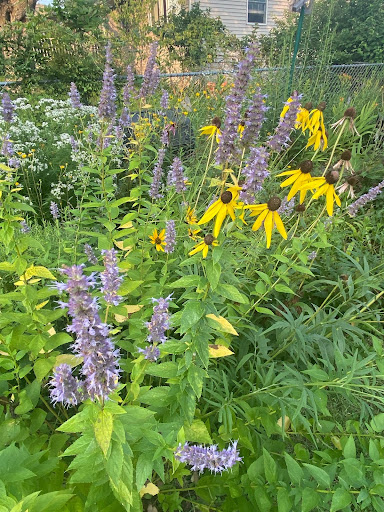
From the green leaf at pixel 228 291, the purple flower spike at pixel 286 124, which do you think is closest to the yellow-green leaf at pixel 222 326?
the green leaf at pixel 228 291

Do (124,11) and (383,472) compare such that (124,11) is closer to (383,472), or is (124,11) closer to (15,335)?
(15,335)

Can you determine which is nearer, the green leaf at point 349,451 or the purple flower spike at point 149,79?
the green leaf at point 349,451

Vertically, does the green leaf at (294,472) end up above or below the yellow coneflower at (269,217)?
below

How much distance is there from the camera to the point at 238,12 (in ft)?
58.9

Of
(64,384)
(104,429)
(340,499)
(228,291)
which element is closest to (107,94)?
(228,291)

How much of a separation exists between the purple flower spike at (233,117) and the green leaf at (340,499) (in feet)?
Answer: 4.01

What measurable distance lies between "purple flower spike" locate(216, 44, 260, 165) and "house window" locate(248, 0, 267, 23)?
65.5 feet

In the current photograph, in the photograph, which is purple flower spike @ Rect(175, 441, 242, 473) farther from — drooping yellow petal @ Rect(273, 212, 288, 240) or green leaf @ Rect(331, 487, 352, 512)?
drooping yellow petal @ Rect(273, 212, 288, 240)

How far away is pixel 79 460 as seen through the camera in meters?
1.02

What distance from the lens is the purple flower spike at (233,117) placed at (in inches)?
59.3

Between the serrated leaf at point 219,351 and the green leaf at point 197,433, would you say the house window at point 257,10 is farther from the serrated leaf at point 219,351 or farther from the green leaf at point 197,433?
the green leaf at point 197,433

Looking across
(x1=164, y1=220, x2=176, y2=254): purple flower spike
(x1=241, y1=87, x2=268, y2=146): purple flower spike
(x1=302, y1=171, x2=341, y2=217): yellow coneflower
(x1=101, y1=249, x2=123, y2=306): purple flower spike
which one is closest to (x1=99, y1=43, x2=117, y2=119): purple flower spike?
(x1=164, y1=220, x2=176, y2=254): purple flower spike

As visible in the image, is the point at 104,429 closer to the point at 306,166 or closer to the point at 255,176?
the point at 255,176

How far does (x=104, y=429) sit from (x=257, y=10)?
21502mm
